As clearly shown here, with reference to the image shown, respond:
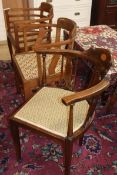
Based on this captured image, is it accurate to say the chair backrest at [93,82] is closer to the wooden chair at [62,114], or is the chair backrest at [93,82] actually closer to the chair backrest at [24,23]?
the wooden chair at [62,114]

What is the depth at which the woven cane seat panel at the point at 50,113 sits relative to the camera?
4.17 ft

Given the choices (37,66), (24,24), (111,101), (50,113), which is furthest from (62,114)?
(24,24)

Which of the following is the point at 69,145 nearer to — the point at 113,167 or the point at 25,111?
the point at 25,111

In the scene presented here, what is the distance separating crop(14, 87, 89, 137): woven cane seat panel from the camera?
1271 millimetres

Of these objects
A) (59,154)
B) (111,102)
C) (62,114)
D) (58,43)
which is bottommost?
(59,154)

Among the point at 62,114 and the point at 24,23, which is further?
the point at 24,23

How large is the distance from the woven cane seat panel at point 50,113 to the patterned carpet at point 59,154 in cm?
30

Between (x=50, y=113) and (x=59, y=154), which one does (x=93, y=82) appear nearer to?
(x=50, y=113)

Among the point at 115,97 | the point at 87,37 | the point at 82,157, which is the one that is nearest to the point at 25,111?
the point at 82,157

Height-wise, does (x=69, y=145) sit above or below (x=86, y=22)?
below

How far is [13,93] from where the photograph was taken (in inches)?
89.7

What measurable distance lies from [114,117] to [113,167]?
0.54 metres

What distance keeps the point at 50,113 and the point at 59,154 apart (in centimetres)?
48

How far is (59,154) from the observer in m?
1.66
